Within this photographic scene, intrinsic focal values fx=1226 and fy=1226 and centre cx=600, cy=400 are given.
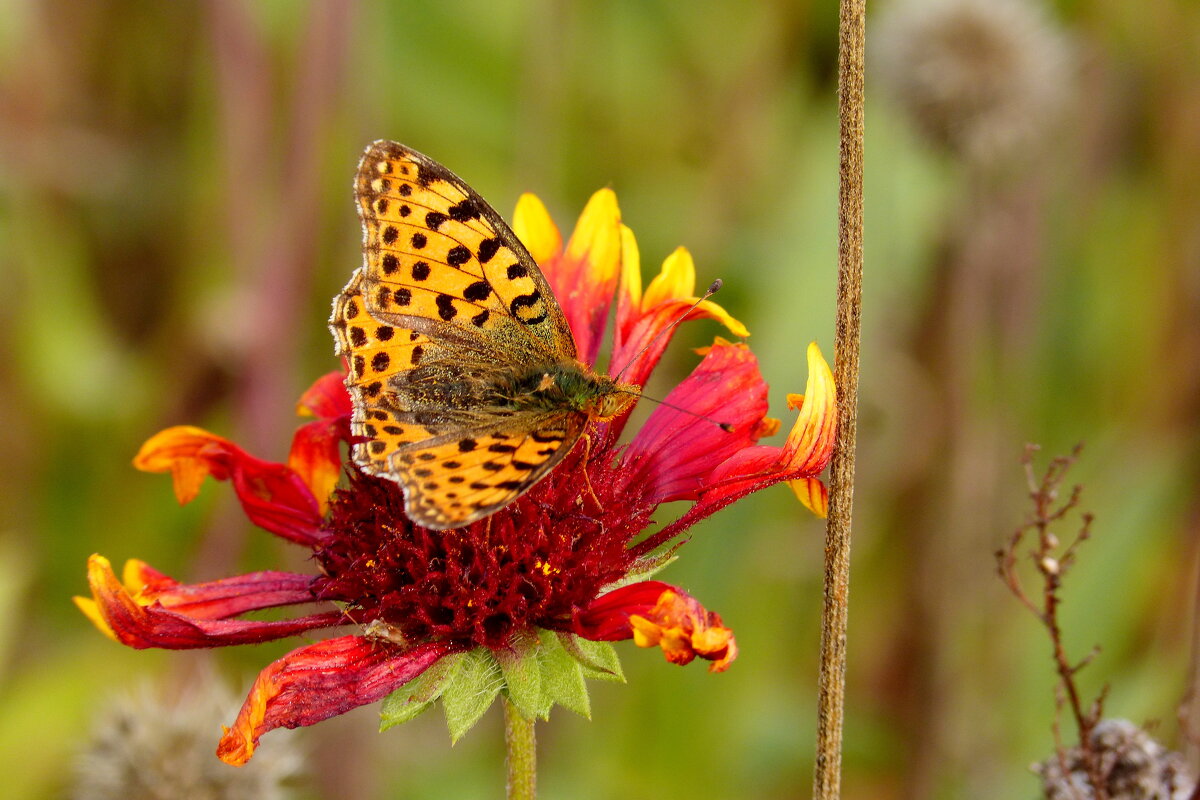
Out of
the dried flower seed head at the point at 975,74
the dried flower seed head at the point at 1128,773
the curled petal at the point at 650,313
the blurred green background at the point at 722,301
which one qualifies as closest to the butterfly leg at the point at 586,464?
the curled petal at the point at 650,313

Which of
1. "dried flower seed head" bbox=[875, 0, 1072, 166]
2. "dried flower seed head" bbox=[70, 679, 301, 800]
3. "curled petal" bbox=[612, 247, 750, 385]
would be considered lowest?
"dried flower seed head" bbox=[70, 679, 301, 800]

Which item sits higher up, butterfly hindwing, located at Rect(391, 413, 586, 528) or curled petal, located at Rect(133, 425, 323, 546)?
butterfly hindwing, located at Rect(391, 413, 586, 528)

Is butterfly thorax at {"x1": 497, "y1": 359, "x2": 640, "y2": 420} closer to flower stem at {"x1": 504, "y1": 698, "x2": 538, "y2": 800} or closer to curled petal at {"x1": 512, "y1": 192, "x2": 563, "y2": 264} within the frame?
curled petal at {"x1": 512, "y1": 192, "x2": 563, "y2": 264}

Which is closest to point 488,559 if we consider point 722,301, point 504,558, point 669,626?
point 504,558

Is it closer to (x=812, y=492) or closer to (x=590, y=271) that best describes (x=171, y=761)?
(x=590, y=271)

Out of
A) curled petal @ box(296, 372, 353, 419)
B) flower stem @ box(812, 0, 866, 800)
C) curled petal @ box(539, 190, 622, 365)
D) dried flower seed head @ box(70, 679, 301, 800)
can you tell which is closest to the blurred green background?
dried flower seed head @ box(70, 679, 301, 800)

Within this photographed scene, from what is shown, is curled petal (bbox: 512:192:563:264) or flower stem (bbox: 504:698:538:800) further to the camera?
curled petal (bbox: 512:192:563:264)

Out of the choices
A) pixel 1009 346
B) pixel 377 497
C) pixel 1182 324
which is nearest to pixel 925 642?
pixel 1009 346

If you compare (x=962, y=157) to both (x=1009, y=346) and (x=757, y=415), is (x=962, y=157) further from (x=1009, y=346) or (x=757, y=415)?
(x=757, y=415)

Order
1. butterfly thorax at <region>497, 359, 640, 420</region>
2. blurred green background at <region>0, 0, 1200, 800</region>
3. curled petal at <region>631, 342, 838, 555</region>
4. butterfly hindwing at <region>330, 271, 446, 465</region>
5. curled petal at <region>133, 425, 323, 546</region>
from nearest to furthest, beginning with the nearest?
curled petal at <region>631, 342, 838, 555</region> < butterfly hindwing at <region>330, 271, 446, 465</region> < butterfly thorax at <region>497, 359, 640, 420</region> < curled petal at <region>133, 425, 323, 546</region> < blurred green background at <region>0, 0, 1200, 800</region>
